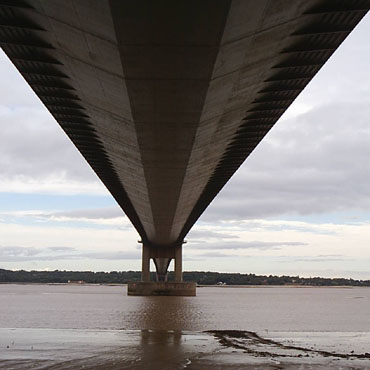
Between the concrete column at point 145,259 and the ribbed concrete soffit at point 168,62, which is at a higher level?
the concrete column at point 145,259

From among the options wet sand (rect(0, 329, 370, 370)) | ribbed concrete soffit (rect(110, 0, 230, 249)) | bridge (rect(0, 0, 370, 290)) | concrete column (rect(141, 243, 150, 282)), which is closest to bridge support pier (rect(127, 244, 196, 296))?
concrete column (rect(141, 243, 150, 282))

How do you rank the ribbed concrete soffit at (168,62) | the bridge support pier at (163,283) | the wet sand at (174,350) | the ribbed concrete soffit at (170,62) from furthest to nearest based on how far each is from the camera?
the bridge support pier at (163,283) < the wet sand at (174,350) < the ribbed concrete soffit at (170,62) < the ribbed concrete soffit at (168,62)

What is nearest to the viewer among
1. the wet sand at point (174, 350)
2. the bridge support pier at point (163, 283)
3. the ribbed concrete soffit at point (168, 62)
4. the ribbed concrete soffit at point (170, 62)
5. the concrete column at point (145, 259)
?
the ribbed concrete soffit at point (168, 62)

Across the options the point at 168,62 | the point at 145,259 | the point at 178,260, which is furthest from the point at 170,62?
the point at 145,259

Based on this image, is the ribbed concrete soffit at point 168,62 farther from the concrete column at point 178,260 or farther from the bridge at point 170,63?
the concrete column at point 178,260

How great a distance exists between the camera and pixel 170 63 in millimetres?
13766

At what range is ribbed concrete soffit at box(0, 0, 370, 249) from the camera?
11.6 metres

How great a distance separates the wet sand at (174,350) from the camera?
15.1 m

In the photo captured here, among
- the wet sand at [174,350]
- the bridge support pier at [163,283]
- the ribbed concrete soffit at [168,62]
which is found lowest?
the wet sand at [174,350]

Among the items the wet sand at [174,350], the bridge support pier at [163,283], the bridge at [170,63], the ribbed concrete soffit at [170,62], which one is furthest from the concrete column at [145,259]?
the ribbed concrete soffit at [170,62]

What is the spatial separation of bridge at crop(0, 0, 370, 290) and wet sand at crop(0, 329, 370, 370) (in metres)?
6.99

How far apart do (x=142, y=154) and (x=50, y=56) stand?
8992 millimetres

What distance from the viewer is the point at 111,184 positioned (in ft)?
130

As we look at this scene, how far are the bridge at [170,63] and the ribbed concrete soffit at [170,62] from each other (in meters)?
0.03
